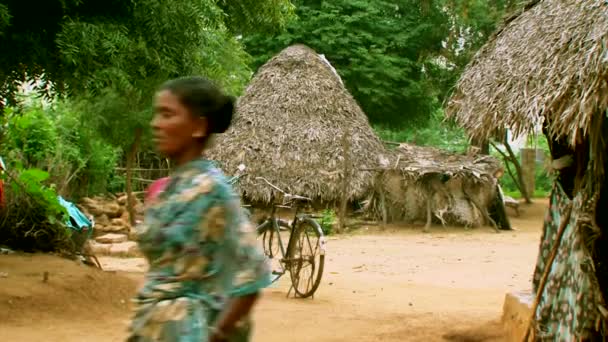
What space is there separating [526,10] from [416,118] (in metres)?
17.9

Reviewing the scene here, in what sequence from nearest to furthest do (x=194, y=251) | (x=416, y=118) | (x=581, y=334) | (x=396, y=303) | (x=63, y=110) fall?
(x=194, y=251)
(x=581, y=334)
(x=396, y=303)
(x=63, y=110)
(x=416, y=118)

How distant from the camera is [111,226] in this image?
15930 mm

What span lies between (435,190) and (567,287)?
12431 millimetres

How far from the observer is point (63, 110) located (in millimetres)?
17844

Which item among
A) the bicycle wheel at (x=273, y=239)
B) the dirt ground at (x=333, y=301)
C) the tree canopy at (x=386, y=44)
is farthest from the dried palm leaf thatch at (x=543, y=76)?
the tree canopy at (x=386, y=44)

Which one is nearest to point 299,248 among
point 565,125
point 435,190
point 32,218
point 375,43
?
point 32,218

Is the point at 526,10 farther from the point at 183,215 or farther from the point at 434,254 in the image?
the point at 434,254

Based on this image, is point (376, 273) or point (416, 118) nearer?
point (376, 273)

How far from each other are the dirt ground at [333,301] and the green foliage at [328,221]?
14.1 feet

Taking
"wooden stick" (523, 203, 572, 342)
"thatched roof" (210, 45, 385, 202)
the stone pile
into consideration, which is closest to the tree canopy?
"thatched roof" (210, 45, 385, 202)

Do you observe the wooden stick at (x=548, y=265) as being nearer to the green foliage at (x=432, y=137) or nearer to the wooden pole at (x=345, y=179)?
the wooden pole at (x=345, y=179)

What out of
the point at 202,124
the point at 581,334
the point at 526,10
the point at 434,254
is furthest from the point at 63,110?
the point at 202,124

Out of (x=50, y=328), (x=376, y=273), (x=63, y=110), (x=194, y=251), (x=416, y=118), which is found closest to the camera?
(x=194, y=251)

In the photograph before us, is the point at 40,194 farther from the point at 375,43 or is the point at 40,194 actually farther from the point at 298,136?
the point at 375,43
